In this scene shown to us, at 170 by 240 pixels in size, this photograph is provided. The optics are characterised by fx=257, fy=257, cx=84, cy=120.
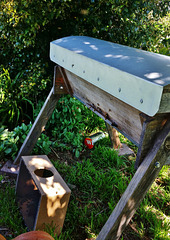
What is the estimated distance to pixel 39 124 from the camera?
2.64 meters

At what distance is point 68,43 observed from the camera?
2.01 metres

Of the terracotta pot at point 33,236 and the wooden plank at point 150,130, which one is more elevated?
the wooden plank at point 150,130

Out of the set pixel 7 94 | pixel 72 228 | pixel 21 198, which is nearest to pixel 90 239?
pixel 72 228

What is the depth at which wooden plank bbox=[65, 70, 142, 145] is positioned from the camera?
1459mm

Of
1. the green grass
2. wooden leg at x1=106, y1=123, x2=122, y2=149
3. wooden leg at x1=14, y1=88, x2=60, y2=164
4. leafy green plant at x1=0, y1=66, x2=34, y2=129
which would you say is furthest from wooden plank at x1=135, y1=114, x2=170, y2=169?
leafy green plant at x1=0, y1=66, x2=34, y2=129

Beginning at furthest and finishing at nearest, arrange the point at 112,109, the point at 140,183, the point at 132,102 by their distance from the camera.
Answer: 1. the point at 112,109
2. the point at 140,183
3. the point at 132,102

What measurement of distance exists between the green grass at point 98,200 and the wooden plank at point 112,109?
2.64 feet

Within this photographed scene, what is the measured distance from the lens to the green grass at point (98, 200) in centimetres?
201

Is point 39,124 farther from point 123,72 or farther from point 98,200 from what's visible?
point 123,72

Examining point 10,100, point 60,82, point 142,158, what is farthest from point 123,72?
point 10,100

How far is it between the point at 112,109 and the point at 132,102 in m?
0.47

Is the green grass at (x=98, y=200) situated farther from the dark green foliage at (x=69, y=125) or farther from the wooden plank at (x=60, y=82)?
the wooden plank at (x=60, y=82)

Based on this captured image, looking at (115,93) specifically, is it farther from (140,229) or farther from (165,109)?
(140,229)

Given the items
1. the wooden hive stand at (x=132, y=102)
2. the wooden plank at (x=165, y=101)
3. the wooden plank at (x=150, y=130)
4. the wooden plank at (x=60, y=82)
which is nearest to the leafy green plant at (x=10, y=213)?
the wooden hive stand at (x=132, y=102)
